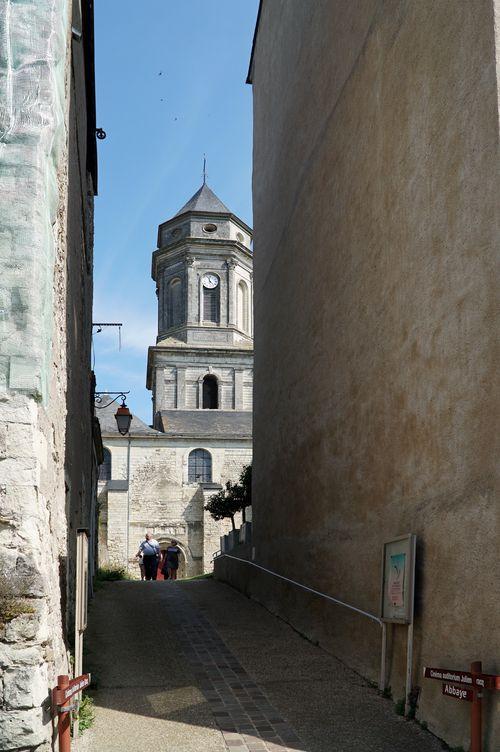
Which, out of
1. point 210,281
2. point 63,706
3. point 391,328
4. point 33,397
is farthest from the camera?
point 210,281

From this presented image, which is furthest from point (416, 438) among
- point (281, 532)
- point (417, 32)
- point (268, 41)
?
point (268, 41)

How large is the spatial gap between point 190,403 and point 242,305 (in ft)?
22.2

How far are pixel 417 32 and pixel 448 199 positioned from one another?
1705mm

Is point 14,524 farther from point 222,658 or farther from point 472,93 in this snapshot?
point 222,658

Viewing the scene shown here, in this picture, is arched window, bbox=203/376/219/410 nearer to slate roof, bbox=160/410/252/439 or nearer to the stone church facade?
the stone church facade

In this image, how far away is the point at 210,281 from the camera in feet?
164

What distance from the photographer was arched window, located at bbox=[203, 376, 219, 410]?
4869cm

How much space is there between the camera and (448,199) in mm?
6312

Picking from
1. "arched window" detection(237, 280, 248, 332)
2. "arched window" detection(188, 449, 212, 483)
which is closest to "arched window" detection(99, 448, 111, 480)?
"arched window" detection(188, 449, 212, 483)

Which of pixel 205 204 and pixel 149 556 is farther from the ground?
pixel 205 204

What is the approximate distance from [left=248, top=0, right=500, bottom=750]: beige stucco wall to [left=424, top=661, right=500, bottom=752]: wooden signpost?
115mm

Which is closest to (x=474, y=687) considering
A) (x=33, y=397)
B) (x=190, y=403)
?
(x=33, y=397)

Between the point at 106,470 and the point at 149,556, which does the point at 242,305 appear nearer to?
the point at 106,470

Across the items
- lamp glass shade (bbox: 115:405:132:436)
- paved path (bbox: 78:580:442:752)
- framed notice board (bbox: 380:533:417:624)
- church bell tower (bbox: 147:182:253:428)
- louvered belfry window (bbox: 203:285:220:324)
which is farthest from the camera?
louvered belfry window (bbox: 203:285:220:324)
